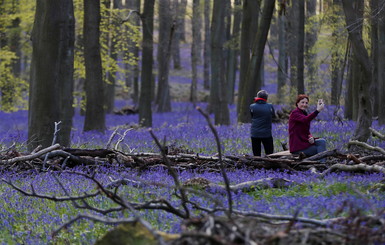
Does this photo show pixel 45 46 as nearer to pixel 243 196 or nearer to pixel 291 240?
pixel 243 196

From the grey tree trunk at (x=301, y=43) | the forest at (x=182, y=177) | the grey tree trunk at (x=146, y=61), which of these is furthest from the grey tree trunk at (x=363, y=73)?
the grey tree trunk at (x=146, y=61)

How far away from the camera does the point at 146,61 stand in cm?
2195

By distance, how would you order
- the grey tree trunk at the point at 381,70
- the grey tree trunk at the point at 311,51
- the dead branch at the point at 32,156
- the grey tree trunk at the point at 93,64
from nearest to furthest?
the dead branch at the point at 32,156 → the grey tree trunk at the point at 381,70 → the grey tree trunk at the point at 93,64 → the grey tree trunk at the point at 311,51

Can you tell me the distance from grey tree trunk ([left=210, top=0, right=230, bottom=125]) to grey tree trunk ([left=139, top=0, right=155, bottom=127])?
8.80ft

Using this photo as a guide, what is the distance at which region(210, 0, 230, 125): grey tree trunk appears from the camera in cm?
2128

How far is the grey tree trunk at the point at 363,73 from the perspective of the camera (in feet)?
37.0

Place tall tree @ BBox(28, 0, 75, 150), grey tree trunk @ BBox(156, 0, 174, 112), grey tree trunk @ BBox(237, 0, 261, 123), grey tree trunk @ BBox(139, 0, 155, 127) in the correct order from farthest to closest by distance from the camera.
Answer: grey tree trunk @ BBox(156, 0, 174, 112), grey tree trunk @ BBox(139, 0, 155, 127), grey tree trunk @ BBox(237, 0, 261, 123), tall tree @ BBox(28, 0, 75, 150)

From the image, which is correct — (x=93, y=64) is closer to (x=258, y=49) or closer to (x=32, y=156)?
(x=258, y=49)

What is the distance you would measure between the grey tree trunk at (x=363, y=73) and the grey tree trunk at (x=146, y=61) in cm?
1089

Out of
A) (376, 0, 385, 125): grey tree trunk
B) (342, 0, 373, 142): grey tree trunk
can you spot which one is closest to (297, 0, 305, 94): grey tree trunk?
(376, 0, 385, 125): grey tree trunk

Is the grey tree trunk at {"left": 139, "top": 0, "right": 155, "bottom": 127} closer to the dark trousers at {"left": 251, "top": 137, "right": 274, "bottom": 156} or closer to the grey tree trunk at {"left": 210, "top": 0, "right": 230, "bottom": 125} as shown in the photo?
the grey tree trunk at {"left": 210, "top": 0, "right": 230, "bottom": 125}

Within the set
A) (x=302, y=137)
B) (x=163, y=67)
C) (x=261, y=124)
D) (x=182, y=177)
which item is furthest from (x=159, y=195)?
(x=163, y=67)

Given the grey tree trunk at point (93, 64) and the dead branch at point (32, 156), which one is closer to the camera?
the dead branch at point (32, 156)

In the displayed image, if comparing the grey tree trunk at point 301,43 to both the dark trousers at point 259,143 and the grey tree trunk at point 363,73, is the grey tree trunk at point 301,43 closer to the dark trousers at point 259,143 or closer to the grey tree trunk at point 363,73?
the grey tree trunk at point 363,73
